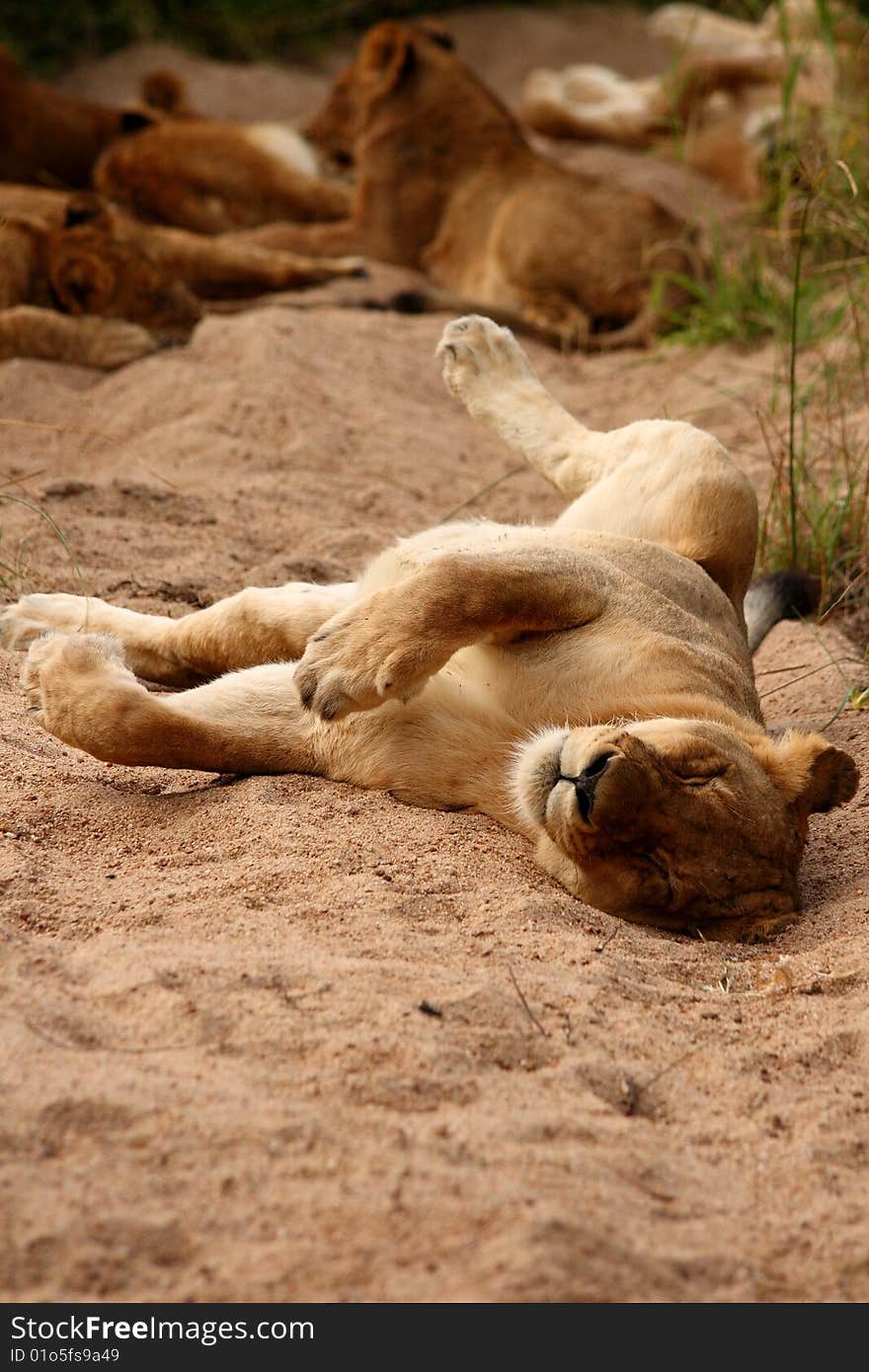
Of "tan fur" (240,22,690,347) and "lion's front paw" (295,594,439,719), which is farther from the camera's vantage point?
"tan fur" (240,22,690,347)

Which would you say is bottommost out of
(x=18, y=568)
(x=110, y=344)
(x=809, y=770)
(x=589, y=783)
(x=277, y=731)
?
(x=110, y=344)

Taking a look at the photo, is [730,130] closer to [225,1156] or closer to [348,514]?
[348,514]

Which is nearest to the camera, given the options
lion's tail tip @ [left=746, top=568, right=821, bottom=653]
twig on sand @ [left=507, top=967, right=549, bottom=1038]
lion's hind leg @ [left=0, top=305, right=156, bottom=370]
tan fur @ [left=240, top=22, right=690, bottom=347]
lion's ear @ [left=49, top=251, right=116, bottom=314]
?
twig on sand @ [left=507, top=967, right=549, bottom=1038]

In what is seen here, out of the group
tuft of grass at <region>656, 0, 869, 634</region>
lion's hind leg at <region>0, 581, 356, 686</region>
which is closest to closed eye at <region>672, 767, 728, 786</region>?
lion's hind leg at <region>0, 581, 356, 686</region>

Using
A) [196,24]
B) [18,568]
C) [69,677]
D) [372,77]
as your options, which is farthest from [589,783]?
[196,24]

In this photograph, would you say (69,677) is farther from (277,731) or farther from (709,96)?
(709,96)

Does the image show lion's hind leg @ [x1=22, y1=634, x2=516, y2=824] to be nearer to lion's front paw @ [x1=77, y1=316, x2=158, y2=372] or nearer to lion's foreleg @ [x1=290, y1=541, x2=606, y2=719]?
lion's foreleg @ [x1=290, y1=541, x2=606, y2=719]

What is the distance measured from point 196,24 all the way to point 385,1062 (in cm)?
1190

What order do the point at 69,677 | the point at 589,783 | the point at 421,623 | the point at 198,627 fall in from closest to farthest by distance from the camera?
the point at 589,783
the point at 421,623
the point at 69,677
the point at 198,627

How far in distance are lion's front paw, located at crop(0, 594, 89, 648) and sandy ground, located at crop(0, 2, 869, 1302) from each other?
7 cm

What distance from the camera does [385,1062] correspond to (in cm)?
226

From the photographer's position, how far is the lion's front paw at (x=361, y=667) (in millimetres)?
3010

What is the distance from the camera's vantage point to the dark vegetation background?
11.9m

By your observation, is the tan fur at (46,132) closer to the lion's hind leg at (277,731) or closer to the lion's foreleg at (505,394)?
the lion's foreleg at (505,394)
